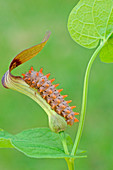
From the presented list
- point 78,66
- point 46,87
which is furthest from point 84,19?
point 78,66

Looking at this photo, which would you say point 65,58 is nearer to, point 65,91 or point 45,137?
point 65,91

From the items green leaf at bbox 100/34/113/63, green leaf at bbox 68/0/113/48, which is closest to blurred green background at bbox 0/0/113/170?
green leaf at bbox 100/34/113/63

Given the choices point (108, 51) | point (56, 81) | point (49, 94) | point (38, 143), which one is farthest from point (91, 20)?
point (56, 81)

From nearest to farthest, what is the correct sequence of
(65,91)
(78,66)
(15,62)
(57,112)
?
(15,62) < (57,112) < (65,91) < (78,66)

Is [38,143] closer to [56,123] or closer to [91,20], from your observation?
[56,123]

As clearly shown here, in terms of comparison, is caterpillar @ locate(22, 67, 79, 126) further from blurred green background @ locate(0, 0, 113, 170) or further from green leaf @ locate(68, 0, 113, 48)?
blurred green background @ locate(0, 0, 113, 170)
